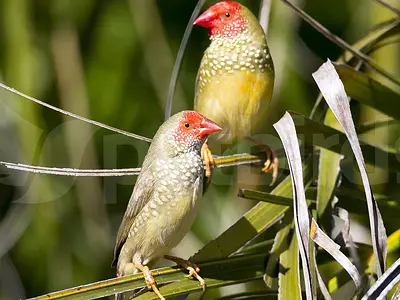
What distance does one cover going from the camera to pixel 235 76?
250cm

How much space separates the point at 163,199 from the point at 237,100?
1.79ft

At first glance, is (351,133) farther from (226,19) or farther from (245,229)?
(226,19)

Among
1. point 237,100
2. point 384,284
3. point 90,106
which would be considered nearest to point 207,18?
point 237,100

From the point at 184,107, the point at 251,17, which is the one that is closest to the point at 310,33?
the point at 184,107

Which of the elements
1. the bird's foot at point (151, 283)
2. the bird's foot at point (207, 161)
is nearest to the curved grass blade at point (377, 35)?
the bird's foot at point (207, 161)

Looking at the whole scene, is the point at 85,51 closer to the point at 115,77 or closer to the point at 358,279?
the point at 115,77

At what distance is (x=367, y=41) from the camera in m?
2.29

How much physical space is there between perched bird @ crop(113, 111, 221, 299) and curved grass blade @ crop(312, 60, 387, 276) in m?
0.43

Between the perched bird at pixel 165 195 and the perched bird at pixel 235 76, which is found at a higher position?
the perched bird at pixel 235 76

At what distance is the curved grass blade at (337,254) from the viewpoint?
1562 millimetres

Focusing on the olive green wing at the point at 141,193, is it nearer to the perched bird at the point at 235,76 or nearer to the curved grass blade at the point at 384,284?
the perched bird at the point at 235,76

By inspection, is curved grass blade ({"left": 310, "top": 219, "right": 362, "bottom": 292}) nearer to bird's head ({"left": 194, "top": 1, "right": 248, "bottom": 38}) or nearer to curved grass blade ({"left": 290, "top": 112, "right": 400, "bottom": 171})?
curved grass blade ({"left": 290, "top": 112, "right": 400, "bottom": 171})

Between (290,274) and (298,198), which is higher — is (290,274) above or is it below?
below

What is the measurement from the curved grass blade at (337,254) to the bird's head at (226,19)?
3.70 ft
